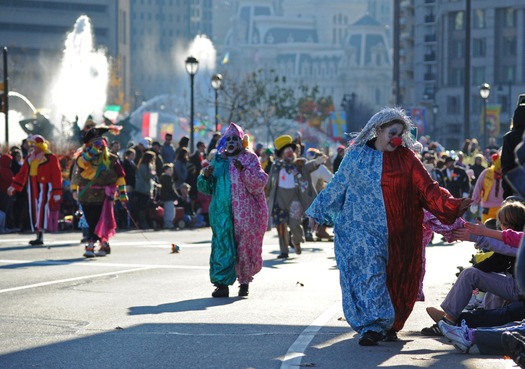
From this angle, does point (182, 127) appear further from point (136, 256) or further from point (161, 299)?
point (161, 299)

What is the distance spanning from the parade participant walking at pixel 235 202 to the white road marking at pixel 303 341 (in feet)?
5.90

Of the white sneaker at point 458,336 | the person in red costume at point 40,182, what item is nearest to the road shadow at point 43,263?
the person in red costume at point 40,182

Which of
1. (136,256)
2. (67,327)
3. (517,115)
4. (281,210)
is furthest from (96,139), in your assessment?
(517,115)

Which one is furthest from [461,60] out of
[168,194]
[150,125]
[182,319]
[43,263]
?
[182,319]

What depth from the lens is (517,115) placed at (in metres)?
11.5

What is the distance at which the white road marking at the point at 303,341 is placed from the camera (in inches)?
401

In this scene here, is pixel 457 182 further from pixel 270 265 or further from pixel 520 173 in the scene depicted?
pixel 520 173

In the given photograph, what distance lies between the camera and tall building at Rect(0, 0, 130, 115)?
137 meters

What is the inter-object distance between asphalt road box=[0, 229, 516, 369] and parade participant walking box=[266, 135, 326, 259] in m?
1.51

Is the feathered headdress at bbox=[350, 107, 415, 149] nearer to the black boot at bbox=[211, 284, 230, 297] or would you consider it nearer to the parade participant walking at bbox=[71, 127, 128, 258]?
the black boot at bbox=[211, 284, 230, 297]

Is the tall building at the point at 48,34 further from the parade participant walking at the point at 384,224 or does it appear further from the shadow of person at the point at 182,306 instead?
the parade participant walking at the point at 384,224

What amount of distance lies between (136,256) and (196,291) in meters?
5.73

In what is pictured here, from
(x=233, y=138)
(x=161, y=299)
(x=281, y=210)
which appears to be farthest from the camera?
(x=281, y=210)

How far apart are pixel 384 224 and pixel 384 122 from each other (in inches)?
32.0
